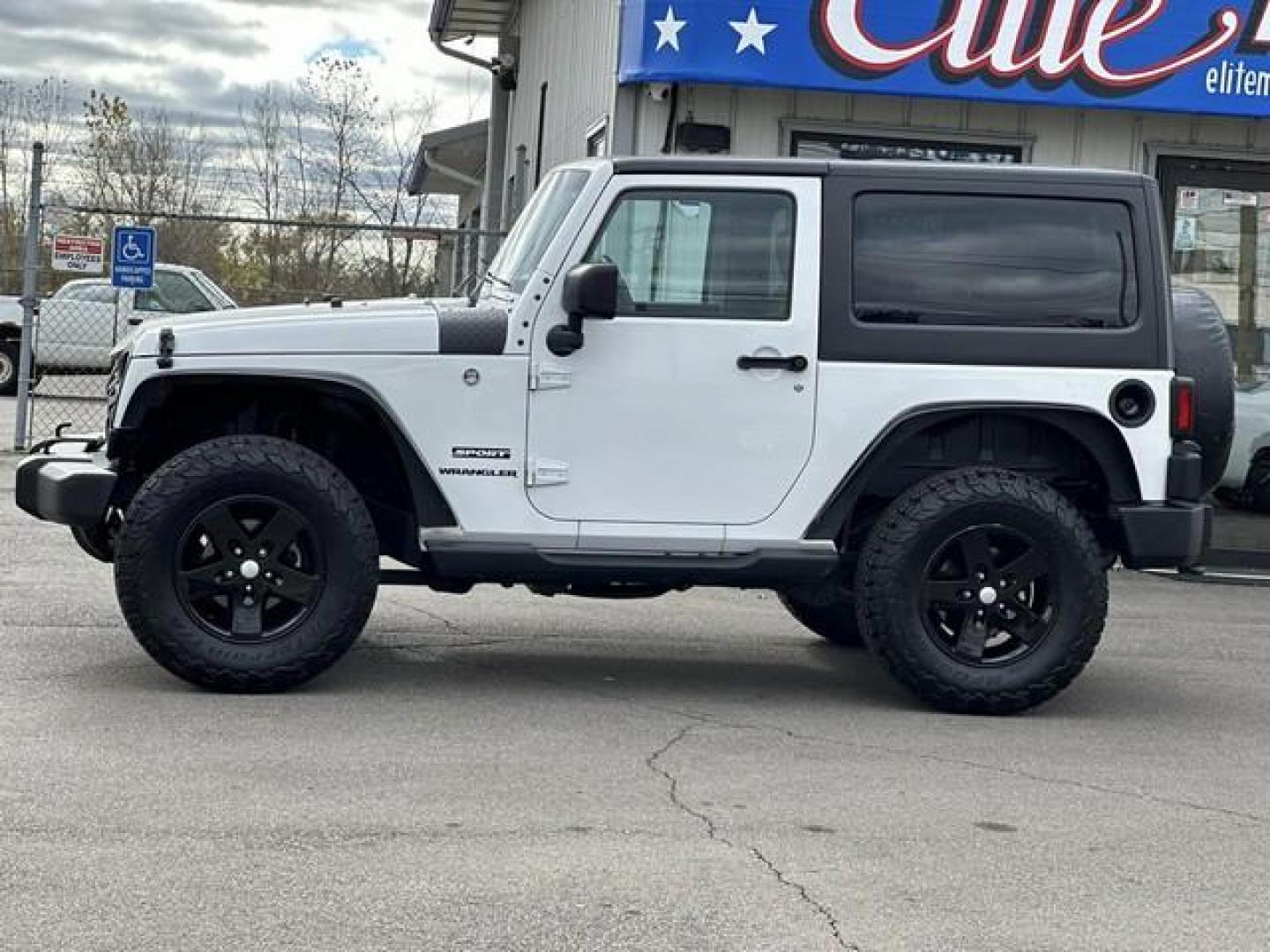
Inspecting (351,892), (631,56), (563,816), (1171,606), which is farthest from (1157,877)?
(631,56)

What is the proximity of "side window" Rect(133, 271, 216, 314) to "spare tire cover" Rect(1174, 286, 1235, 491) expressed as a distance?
51.6ft

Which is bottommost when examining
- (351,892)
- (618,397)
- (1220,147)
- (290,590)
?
(351,892)

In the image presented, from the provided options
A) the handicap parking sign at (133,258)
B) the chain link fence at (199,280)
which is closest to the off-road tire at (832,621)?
the chain link fence at (199,280)

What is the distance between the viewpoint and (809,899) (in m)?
4.94

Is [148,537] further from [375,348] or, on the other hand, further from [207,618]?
[375,348]

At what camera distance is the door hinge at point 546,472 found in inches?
284

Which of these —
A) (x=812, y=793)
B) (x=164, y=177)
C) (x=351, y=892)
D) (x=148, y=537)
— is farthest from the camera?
(x=164, y=177)

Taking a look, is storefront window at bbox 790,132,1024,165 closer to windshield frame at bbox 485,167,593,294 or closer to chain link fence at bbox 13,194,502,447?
chain link fence at bbox 13,194,502,447

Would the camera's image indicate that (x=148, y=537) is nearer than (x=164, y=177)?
Yes

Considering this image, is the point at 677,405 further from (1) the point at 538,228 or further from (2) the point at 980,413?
(2) the point at 980,413

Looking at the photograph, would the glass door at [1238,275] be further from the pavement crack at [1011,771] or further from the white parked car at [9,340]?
the white parked car at [9,340]

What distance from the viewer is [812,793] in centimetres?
605

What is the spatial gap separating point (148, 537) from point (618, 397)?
1718mm

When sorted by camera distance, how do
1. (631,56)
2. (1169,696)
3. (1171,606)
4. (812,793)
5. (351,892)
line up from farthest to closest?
(631,56) → (1171,606) → (1169,696) → (812,793) → (351,892)
